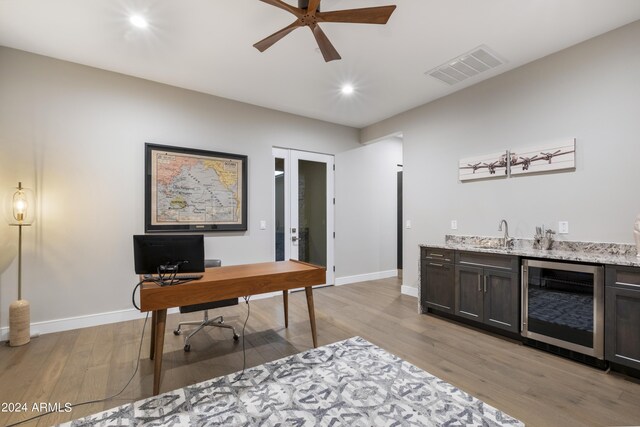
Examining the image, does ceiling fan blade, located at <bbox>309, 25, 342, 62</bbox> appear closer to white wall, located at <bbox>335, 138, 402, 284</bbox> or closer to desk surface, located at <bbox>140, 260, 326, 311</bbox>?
desk surface, located at <bbox>140, 260, 326, 311</bbox>

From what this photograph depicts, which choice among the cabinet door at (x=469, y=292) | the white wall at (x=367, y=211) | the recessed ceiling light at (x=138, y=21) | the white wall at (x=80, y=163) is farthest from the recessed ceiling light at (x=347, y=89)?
the cabinet door at (x=469, y=292)

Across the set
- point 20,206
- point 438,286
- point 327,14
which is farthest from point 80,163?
point 438,286

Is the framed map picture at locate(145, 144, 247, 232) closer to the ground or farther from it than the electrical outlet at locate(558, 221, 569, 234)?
farther from it

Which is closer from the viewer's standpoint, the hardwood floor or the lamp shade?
the hardwood floor

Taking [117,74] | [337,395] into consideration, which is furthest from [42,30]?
[337,395]

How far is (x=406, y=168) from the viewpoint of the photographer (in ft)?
15.4

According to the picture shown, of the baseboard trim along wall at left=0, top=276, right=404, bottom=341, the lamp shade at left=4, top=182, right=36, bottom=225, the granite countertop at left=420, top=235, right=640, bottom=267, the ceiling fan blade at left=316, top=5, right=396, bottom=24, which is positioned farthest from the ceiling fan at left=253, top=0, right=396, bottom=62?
the baseboard trim along wall at left=0, top=276, right=404, bottom=341

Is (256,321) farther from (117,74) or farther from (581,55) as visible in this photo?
(581,55)

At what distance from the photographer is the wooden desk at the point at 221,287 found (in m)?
2.00

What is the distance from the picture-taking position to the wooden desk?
200 cm

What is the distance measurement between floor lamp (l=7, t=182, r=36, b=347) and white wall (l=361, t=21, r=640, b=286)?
4679 mm

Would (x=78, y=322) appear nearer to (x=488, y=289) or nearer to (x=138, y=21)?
(x=138, y=21)

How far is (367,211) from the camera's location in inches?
223

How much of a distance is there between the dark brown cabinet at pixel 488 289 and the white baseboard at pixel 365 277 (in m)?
2.26
